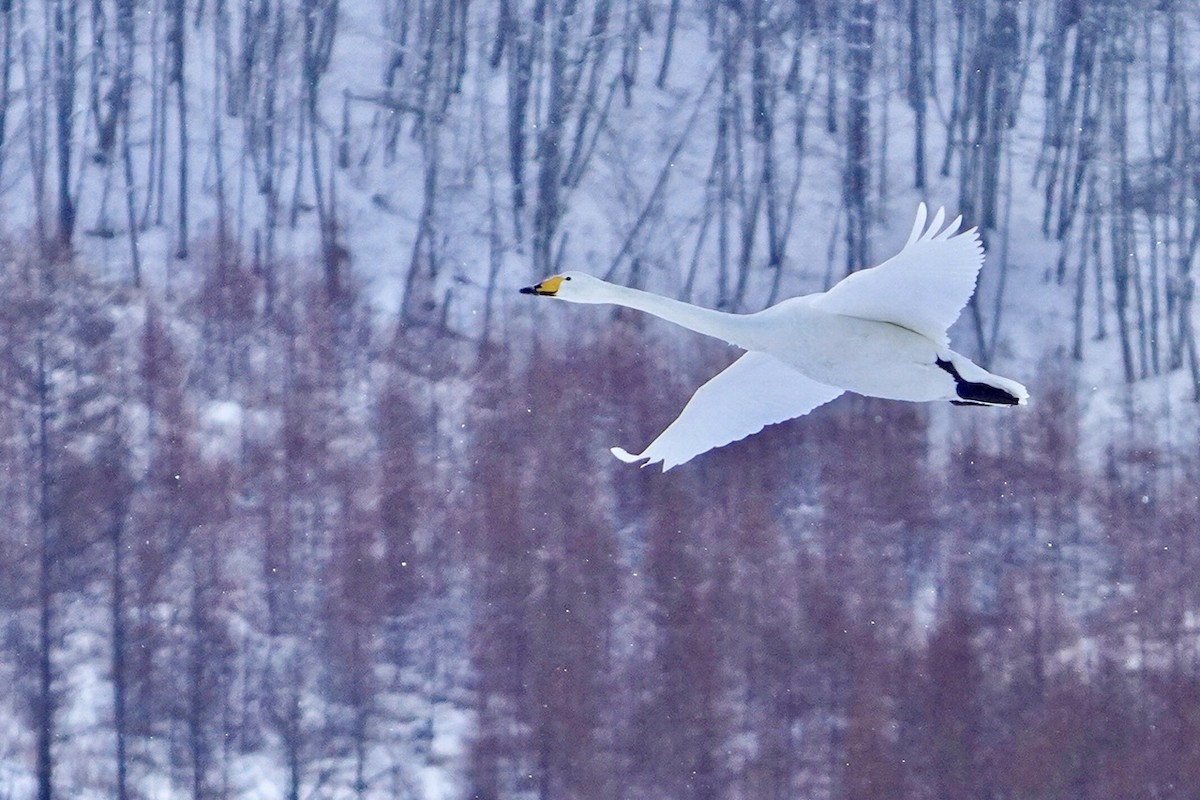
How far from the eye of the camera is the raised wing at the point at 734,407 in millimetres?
3863

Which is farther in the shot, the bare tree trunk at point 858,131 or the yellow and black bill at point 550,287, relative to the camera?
the bare tree trunk at point 858,131

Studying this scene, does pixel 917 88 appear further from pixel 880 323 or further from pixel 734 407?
pixel 880 323

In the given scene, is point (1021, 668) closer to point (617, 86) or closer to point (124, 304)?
point (617, 86)

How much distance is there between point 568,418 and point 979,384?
104 inches

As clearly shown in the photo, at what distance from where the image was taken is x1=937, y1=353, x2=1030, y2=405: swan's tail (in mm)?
3482

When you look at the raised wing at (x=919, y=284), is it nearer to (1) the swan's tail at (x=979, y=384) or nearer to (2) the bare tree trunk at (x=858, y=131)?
(1) the swan's tail at (x=979, y=384)

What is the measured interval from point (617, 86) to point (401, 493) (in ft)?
5.34

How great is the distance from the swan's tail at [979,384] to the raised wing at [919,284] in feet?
0.28

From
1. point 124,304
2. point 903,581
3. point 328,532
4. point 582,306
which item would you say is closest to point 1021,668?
point 903,581

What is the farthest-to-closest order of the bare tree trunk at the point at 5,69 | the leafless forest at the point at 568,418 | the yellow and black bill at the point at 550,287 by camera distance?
the bare tree trunk at the point at 5,69 < the leafless forest at the point at 568,418 < the yellow and black bill at the point at 550,287

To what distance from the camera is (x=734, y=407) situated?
12.7ft

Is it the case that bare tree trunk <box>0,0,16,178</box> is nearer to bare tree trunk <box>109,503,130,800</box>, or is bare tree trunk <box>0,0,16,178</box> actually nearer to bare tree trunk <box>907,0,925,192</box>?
bare tree trunk <box>109,503,130,800</box>

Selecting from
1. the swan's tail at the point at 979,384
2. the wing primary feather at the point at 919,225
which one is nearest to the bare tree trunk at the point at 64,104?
the swan's tail at the point at 979,384

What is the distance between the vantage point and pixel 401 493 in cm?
605
